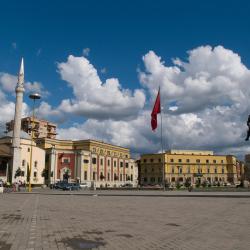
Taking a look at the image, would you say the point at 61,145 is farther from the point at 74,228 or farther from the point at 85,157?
the point at 74,228

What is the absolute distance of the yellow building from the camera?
437ft

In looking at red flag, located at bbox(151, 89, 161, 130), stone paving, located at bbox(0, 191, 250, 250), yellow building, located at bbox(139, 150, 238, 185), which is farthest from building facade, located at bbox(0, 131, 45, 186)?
stone paving, located at bbox(0, 191, 250, 250)

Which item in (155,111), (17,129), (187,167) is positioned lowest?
(187,167)

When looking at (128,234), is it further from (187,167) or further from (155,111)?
(187,167)

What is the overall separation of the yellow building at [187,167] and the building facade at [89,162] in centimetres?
1831

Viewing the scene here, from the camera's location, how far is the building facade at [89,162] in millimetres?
94188

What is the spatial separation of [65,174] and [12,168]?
59.3 ft

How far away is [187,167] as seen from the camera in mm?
134375

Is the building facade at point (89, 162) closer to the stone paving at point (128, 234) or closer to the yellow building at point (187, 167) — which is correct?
the yellow building at point (187, 167)

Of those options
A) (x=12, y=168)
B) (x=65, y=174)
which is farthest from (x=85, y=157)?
(x=12, y=168)

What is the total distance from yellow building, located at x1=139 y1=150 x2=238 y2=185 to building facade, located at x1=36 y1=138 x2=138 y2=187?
60.1 ft

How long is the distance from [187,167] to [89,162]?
50227mm

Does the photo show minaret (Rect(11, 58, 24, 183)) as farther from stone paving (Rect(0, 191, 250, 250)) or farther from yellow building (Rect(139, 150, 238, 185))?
stone paving (Rect(0, 191, 250, 250))

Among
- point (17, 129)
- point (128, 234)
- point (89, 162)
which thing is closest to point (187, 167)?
point (89, 162)
